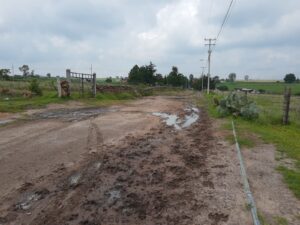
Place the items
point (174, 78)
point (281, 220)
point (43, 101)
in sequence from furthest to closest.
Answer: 1. point (174, 78)
2. point (43, 101)
3. point (281, 220)

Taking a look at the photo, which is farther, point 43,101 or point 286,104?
point 43,101

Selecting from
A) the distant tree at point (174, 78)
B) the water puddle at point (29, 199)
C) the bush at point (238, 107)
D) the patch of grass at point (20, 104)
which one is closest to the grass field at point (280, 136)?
the bush at point (238, 107)

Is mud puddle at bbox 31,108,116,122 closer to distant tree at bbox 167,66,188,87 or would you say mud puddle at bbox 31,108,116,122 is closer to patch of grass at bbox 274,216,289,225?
patch of grass at bbox 274,216,289,225

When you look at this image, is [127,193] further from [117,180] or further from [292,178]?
[292,178]

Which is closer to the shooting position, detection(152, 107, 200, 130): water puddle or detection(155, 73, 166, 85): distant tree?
detection(152, 107, 200, 130): water puddle

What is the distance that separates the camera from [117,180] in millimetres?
6094

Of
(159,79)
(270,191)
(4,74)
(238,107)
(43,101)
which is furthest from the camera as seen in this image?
(159,79)

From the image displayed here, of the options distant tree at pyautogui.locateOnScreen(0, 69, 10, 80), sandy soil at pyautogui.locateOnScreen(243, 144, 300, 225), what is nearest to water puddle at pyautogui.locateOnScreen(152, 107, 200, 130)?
sandy soil at pyautogui.locateOnScreen(243, 144, 300, 225)

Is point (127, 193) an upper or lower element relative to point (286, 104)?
lower

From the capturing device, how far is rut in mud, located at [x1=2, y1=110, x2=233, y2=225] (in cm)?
447

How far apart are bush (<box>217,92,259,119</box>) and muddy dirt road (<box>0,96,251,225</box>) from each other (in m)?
5.16

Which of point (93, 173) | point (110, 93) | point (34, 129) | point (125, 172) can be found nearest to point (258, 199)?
point (125, 172)

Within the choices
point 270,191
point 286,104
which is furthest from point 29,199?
point 286,104

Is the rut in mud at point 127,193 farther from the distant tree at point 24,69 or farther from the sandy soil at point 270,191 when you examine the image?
the distant tree at point 24,69
